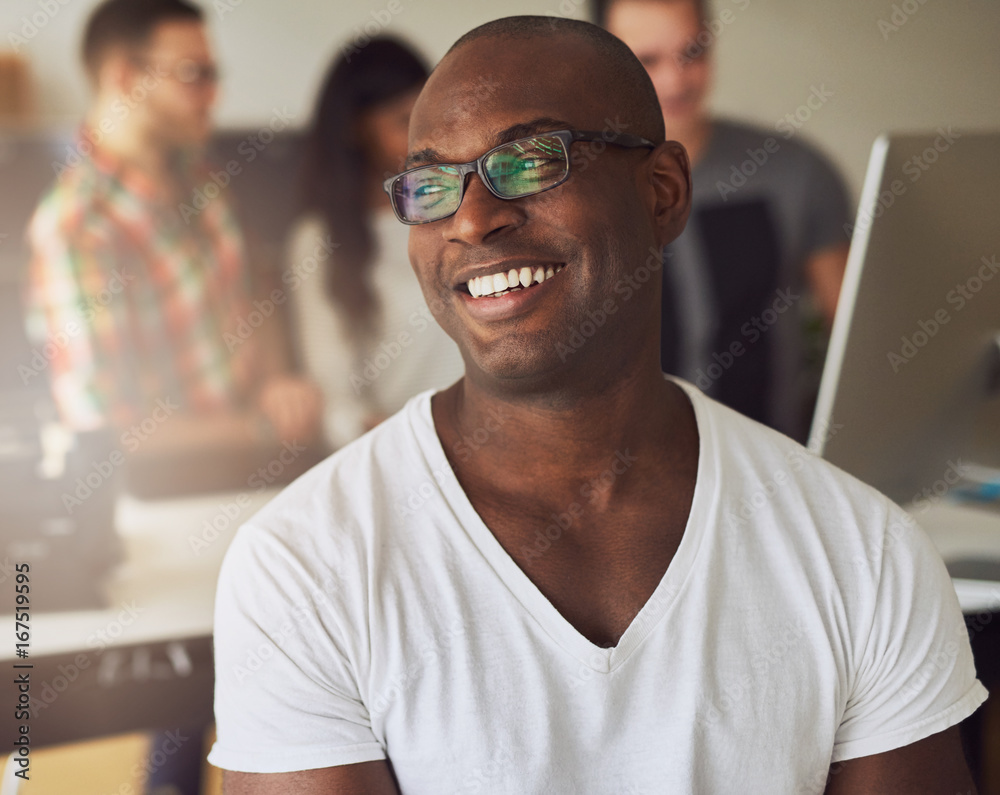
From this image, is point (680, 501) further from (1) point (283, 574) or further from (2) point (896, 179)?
(2) point (896, 179)

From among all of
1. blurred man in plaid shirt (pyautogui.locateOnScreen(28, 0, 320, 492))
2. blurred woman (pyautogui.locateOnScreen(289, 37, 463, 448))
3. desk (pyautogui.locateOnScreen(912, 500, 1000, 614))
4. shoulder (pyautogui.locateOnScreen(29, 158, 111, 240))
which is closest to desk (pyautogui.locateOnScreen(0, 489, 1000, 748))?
desk (pyautogui.locateOnScreen(912, 500, 1000, 614))

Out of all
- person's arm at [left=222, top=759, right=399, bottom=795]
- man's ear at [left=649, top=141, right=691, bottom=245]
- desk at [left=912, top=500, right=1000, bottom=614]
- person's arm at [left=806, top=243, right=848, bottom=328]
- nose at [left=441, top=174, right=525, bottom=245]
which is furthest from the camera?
person's arm at [left=806, top=243, right=848, bottom=328]

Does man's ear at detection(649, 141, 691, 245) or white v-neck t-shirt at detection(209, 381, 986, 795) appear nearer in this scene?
white v-neck t-shirt at detection(209, 381, 986, 795)

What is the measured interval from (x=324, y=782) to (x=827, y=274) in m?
2.60

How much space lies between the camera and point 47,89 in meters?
2.54

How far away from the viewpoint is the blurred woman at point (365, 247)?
2.65 meters

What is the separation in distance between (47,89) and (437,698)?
2330 mm

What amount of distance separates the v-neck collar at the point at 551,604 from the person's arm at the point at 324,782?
237mm

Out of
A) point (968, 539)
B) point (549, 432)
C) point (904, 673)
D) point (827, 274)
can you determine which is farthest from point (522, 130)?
point (827, 274)

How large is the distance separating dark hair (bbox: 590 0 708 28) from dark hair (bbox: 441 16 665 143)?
1.69m

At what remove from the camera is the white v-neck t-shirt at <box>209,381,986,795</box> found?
3.16 ft

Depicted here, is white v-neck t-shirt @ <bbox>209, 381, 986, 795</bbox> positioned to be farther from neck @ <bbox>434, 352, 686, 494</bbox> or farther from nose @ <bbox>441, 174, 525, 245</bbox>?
nose @ <bbox>441, 174, 525, 245</bbox>

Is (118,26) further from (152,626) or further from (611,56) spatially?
(611,56)

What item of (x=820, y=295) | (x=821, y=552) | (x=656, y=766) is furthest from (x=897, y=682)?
(x=820, y=295)
